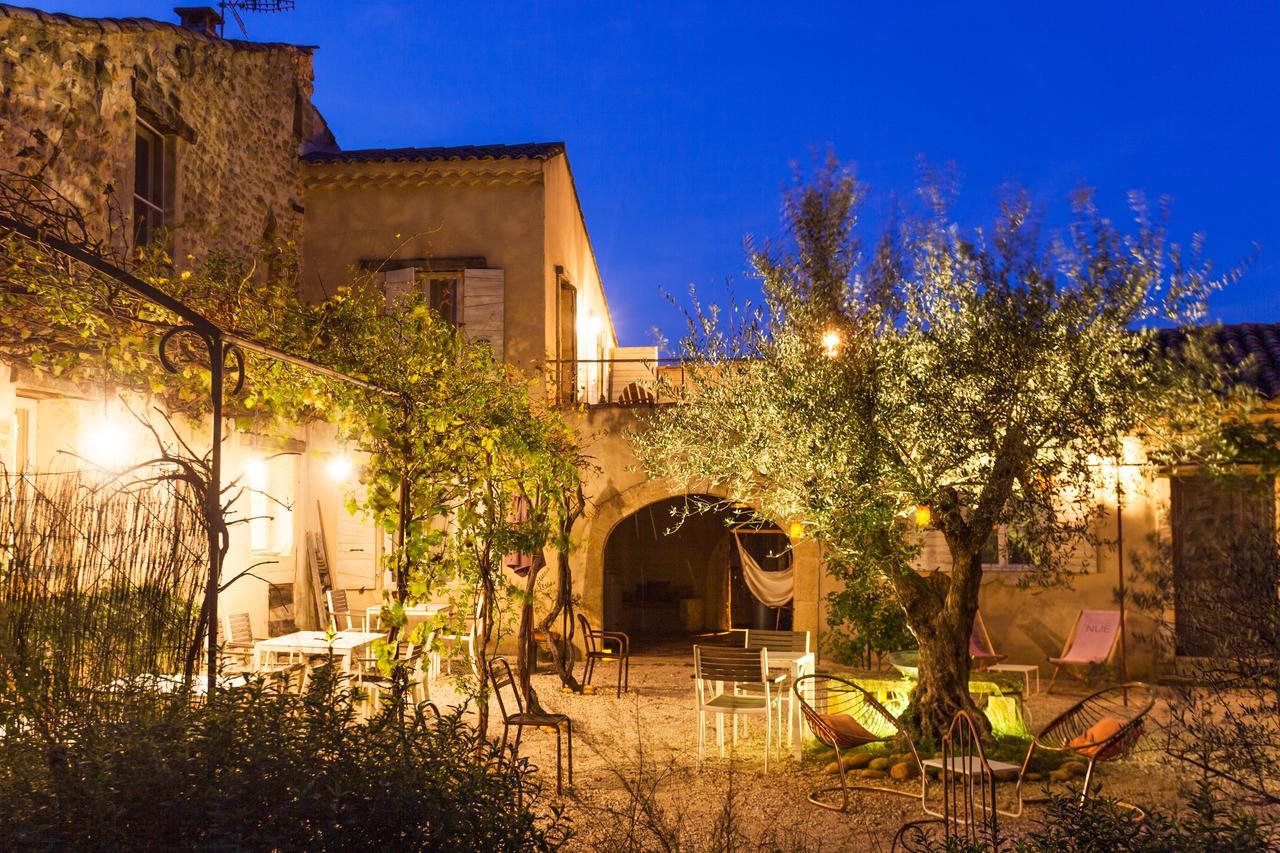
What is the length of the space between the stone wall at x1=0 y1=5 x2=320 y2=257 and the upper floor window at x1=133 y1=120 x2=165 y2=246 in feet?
0.32

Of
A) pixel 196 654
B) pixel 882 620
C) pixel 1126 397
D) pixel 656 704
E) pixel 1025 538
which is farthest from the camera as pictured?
pixel 882 620

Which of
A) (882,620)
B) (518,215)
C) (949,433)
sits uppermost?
(518,215)

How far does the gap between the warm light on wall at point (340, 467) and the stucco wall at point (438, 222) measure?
215cm

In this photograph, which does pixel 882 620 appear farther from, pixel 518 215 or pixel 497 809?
pixel 497 809

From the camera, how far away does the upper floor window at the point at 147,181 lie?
9470 millimetres

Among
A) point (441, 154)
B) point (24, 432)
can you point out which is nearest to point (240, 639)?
point (24, 432)

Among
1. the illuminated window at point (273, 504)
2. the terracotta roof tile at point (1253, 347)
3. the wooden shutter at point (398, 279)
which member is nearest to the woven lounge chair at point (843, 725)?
the terracotta roof tile at point (1253, 347)

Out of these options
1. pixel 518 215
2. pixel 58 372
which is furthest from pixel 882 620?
pixel 58 372

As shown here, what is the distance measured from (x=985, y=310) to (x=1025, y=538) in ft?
4.68

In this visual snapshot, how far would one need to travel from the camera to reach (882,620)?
1022cm

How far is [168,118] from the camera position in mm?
9648

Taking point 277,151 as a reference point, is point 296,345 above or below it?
below

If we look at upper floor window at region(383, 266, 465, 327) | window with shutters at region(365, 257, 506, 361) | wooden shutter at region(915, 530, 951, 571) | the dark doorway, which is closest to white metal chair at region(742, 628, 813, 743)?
wooden shutter at region(915, 530, 951, 571)

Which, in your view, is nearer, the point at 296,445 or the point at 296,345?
the point at 296,345
